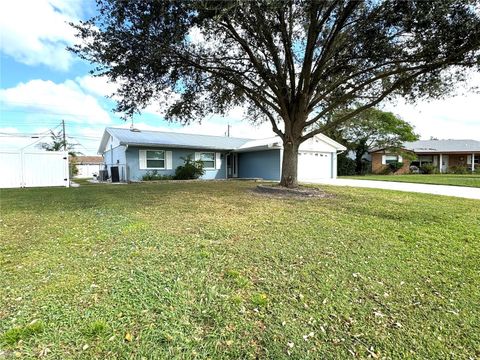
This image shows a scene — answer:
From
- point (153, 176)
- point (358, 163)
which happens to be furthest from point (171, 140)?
point (358, 163)

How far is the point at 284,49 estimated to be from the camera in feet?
32.1

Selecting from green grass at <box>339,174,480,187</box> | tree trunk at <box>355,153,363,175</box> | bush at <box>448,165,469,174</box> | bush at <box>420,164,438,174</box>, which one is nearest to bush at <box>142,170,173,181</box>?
green grass at <box>339,174,480,187</box>

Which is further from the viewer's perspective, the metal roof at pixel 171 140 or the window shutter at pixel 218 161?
the window shutter at pixel 218 161

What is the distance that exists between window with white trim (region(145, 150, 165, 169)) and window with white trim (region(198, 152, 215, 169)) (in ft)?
9.05

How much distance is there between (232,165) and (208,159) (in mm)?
2648

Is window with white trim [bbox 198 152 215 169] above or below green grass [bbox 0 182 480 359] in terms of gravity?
above

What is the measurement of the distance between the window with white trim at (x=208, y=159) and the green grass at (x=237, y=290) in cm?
1451

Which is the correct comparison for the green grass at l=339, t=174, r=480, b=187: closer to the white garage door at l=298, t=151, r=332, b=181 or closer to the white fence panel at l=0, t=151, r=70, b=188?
the white garage door at l=298, t=151, r=332, b=181

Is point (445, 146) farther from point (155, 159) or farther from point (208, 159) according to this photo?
point (155, 159)

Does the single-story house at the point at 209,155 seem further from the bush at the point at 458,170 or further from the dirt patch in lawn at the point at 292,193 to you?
the bush at the point at 458,170

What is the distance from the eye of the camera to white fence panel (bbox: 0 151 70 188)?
13336 mm

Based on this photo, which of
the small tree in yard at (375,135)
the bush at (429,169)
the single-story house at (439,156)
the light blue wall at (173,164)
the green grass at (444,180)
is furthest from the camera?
the single-story house at (439,156)

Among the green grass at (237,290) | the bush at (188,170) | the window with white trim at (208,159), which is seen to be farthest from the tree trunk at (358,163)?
the green grass at (237,290)

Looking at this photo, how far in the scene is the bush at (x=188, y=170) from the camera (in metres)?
18.0
